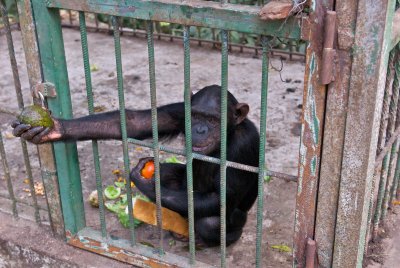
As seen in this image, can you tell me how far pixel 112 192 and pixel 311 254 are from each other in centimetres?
181

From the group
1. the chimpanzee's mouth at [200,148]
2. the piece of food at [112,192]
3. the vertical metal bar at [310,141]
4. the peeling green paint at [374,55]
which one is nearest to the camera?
the peeling green paint at [374,55]

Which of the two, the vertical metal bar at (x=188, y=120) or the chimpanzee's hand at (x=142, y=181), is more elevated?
the vertical metal bar at (x=188, y=120)

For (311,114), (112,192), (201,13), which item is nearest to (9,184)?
(112,192)

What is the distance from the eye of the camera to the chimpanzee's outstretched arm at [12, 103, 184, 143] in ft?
10.1

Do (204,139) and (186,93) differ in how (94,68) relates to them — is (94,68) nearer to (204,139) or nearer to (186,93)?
(204,139)

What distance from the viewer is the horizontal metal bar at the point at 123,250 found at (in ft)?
11.0

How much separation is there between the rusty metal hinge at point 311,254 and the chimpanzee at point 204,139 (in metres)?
0.71

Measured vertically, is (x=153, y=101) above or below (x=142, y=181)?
above

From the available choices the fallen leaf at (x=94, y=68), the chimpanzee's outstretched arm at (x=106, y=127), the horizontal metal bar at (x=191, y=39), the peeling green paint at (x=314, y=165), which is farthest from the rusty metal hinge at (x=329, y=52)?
the fallen leaf at (x=94, y=68)

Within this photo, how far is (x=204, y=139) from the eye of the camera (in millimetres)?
3312

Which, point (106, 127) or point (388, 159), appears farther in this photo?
point (106, 127)

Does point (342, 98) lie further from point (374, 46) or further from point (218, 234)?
point (218, 234)

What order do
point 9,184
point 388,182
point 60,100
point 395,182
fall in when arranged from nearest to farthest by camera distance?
1. point 60,100
2. point 388,182
3. point 395,182
4. point 9,184

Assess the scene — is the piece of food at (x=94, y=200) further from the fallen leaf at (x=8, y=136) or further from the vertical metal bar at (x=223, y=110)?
the fallen leaf at (x=8, y=136)
